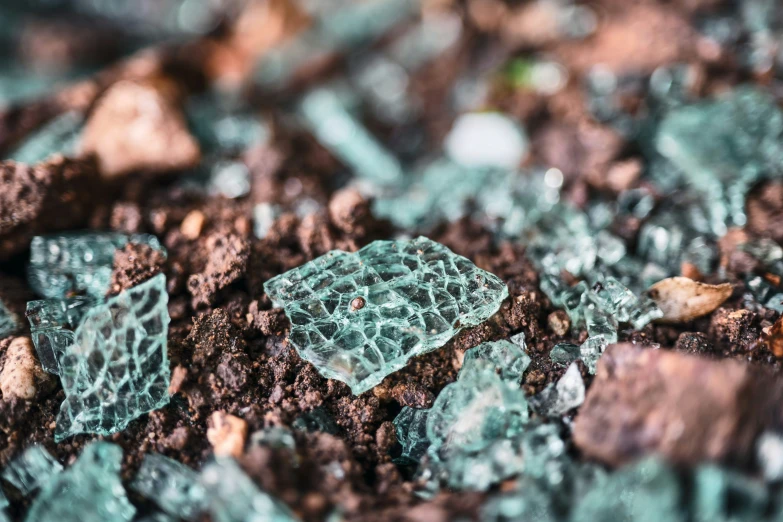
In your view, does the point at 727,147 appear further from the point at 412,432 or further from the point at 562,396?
the point at 412,432

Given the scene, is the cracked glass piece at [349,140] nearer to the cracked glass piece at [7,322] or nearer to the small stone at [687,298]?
the small stone at [687,298]

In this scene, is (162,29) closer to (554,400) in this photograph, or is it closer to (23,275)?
(23,275)

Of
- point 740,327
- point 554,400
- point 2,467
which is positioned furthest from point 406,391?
point 2,467

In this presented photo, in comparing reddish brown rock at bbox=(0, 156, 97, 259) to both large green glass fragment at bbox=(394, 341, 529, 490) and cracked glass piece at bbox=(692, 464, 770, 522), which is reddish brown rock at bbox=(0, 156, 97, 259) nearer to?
large green glass fragment at bbox=(394, 341, 529, 490)

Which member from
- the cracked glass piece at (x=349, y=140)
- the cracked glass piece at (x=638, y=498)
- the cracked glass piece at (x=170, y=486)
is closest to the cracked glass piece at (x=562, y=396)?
the cracked glass piece at (x=638, y=498)

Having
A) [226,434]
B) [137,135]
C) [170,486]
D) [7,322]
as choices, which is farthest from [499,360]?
[137,135]

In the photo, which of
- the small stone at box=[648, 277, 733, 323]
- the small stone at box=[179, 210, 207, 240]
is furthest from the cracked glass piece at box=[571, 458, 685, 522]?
the small stone at box=[179, 210, 207, 240]
